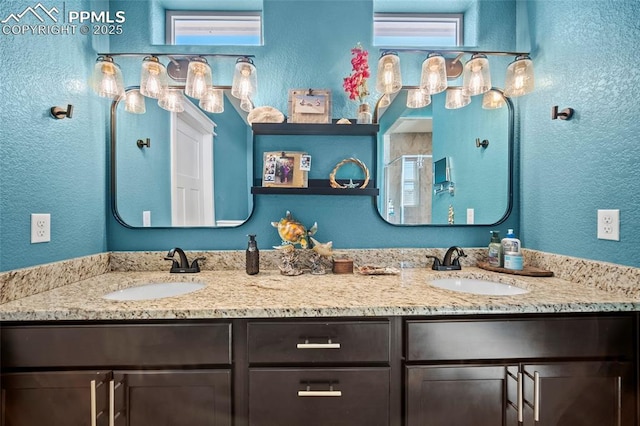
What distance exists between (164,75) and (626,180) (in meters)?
2.20

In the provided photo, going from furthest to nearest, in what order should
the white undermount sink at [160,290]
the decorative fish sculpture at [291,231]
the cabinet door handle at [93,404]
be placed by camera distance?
1. the decorative fish sculpture at [291,231]
2. the white undermount sink at [160,290]
3. the cabinet door handle at [93,404]

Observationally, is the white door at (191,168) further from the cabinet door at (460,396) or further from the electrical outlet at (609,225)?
the electrical outlet at (609,225)

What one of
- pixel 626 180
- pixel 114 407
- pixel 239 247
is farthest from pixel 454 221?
pixel 114 407

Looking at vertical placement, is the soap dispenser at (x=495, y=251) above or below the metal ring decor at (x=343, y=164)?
below

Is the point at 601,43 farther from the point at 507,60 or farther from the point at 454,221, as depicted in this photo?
the point at 454,221

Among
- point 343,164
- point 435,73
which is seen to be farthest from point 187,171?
point 435,73

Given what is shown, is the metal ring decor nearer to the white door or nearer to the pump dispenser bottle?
the pump dispenser bottle

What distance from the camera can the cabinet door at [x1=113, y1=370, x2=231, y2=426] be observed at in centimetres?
99

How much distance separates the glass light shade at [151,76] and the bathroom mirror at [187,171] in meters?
0.12

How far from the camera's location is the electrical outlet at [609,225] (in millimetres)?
1162

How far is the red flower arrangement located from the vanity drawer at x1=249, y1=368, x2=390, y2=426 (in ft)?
4.40

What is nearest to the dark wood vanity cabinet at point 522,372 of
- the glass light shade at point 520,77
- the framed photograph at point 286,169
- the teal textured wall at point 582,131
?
the teal textured wall at point 582,131

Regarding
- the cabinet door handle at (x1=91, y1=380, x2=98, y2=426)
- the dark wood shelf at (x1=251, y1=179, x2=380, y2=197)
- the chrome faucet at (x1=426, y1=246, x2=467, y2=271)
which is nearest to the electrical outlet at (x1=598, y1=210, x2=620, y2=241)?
the chrome faucet at (x1=426, y1=246, x2=467, y2=271)

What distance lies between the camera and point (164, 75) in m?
1.58
